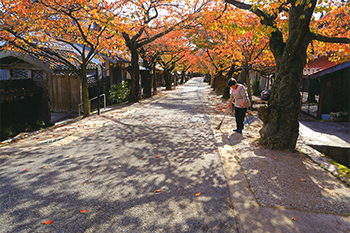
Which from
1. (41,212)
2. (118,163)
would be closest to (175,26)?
(118,163)

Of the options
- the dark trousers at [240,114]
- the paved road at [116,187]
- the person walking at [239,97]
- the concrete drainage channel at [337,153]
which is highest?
the person walking at [239,97]

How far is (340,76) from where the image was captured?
14.4 m

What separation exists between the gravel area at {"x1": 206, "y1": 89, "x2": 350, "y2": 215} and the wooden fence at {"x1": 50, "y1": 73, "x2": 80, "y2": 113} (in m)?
11.7

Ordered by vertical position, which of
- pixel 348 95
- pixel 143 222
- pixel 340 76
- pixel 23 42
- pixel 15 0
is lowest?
pixel 143 222

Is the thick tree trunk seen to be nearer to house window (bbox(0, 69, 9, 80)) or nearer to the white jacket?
the white jacket

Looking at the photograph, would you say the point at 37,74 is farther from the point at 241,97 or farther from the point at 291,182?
the point at 291,182

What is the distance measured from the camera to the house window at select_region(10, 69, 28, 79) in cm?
1262

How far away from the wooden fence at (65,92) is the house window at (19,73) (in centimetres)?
208

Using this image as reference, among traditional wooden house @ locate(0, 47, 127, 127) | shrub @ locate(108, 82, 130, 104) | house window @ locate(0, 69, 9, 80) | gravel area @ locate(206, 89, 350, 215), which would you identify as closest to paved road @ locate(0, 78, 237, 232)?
gravel area @ locate(206, 89, 350, 215)

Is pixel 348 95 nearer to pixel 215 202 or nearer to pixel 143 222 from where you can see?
pixel 215 202

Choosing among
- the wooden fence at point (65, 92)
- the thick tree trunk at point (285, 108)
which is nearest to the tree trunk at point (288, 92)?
the thick tree trunk at point (285, 108)

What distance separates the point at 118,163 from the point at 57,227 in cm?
251

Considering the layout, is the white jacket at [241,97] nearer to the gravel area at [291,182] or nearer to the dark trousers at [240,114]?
the dark trousers at [240,114]

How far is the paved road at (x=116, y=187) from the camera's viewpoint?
3443mm
